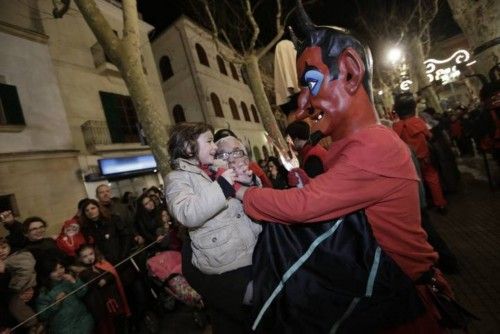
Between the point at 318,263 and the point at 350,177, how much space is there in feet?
1.26

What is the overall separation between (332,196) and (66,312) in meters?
3.65

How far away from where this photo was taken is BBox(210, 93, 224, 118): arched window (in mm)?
23473

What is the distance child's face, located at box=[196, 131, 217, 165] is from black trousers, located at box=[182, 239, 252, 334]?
2.00ft

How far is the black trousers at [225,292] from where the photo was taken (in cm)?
195

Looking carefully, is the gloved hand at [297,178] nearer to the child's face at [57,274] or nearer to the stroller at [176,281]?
the stroller at [176,281]

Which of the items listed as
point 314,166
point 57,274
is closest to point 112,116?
point 57,274

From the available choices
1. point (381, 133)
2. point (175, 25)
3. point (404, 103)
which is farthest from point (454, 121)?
point (175, 25)

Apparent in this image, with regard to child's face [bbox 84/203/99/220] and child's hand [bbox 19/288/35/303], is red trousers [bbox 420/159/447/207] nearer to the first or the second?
child's face [bbox 84/203/99/220]

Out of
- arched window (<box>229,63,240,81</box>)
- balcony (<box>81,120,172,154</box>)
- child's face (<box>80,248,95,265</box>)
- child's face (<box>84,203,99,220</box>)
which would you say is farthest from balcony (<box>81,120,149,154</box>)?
arched window (<box>229,63,240,81</box>)

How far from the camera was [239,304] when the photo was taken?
1.96 meters

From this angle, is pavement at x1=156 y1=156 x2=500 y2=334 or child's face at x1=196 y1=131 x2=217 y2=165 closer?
child's face at x1=196 y1=131 x2=217 y2=165

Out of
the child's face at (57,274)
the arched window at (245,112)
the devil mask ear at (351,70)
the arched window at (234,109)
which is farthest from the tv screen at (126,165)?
the arched window at (245,112)

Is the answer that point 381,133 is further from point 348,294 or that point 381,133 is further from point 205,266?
point 205,266

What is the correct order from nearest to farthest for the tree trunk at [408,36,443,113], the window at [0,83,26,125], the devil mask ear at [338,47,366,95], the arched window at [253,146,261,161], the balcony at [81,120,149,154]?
the devil mask ear at [338,47,366,95] → the window at [0,83,26,125] → the balcony at [81,120,149,154] → the tree trunk at [408,36,443,113] → the arched window at [253,146,261,161]
